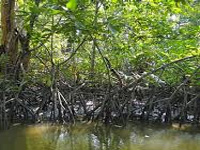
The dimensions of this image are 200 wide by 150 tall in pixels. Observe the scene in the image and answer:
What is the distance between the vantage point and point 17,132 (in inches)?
220

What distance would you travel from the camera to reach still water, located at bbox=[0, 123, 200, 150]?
16.0ft

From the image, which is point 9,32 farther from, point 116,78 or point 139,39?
point 139,39

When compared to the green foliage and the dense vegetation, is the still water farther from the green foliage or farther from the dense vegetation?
the green foliage

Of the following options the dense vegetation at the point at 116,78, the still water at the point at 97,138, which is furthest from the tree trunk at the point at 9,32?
the still water at the point at 97,138


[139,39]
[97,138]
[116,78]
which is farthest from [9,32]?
[97,138]

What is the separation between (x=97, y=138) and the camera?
5.35 meters

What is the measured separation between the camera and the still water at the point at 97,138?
4.88m

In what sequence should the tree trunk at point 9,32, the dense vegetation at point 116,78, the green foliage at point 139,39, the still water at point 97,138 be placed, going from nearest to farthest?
the still water at point 97,138 → the green foliage at point 139,39 → the dense vegetation at point 116,78 → the tree trunk at point 9,32

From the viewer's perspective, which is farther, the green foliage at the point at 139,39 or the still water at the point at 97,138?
the green foliage at the point at 139,39

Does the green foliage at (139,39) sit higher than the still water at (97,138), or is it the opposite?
the green foliage at (139,39)

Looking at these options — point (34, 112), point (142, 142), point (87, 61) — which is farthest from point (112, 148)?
point (87, 61)

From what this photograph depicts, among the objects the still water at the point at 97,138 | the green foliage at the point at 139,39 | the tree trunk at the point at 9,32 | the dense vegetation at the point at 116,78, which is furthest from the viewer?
the tree trunk at the point at 9,32

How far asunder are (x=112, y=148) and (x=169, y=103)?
190 cm

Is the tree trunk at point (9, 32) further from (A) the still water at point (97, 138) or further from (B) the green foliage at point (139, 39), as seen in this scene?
(A) the still water at point (97, 138)
